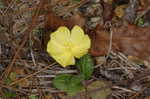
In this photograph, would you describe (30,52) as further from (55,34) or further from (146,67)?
(146,67)

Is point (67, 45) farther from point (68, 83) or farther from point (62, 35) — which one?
point (68, 83)

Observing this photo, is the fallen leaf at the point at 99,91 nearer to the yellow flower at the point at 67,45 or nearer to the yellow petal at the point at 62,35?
the yellow flower at the point at 67,45

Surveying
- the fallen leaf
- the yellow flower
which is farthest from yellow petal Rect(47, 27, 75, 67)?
the fallen leaf

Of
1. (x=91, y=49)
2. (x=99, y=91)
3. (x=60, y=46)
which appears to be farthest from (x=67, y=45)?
(x=99, y=91)

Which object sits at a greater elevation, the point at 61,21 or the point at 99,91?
the point at 61,21

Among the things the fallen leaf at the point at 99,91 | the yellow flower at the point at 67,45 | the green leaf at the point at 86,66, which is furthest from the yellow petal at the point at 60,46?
the fallen leaf at the point at 99,91

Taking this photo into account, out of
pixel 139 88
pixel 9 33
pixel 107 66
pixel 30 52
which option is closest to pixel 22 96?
pixel 30 52
